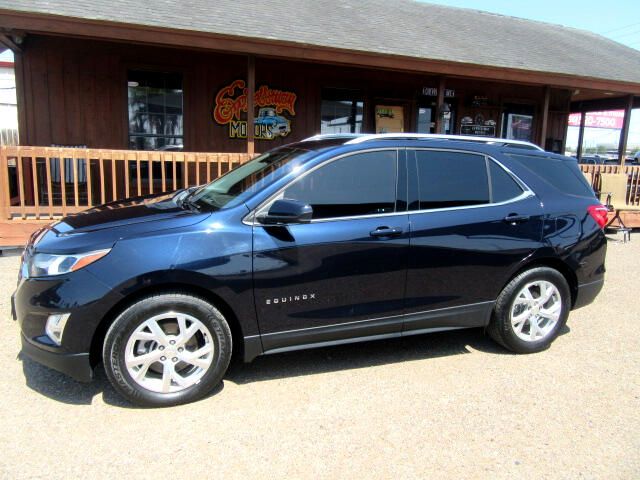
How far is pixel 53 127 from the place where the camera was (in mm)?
9008

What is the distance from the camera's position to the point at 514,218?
150 inches

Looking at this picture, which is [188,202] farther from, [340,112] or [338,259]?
[340,112]

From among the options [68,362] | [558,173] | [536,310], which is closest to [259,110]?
[558,173]

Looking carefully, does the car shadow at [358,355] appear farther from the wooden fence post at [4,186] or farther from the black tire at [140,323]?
the wooden fence post at [4,186]

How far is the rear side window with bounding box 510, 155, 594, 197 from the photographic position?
4062 millimetres

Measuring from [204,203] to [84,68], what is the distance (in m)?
7.19

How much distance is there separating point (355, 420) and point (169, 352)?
123 cm

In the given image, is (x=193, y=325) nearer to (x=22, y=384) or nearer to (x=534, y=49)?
(x=22, y=384)

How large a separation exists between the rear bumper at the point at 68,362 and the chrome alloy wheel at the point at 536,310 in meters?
3.14

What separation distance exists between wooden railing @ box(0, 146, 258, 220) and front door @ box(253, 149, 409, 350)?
13.6 feet

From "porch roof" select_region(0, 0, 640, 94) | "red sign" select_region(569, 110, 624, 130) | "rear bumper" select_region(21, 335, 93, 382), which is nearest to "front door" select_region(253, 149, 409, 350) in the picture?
"rear bumper" select_region(21, 335, 93, 382)

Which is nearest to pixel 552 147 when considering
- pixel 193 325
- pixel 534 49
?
pixel 534 49

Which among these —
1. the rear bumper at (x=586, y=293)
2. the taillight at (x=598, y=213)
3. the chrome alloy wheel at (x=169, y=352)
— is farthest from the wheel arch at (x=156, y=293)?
the taillight at (x=598, y=213)

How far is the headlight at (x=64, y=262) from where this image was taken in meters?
2.86
